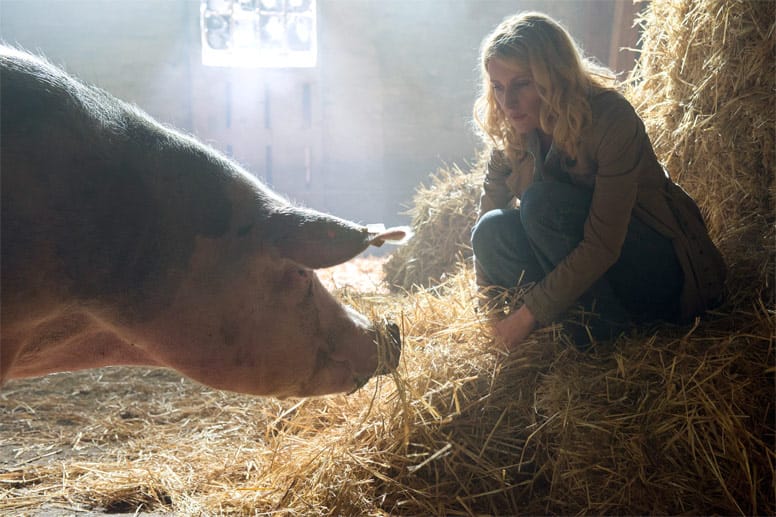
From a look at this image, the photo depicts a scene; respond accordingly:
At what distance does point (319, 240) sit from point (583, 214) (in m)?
1.12

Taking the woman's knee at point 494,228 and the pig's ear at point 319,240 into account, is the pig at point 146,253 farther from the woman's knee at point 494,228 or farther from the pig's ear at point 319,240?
the woman's knee at point 494,228

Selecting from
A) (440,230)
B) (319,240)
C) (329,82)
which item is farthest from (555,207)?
(329,82)

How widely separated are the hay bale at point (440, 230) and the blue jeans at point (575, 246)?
85.7 inches

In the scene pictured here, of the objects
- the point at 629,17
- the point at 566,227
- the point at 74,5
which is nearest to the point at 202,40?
the point at 74,5

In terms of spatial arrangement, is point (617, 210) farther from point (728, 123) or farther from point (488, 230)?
point (728, 123)

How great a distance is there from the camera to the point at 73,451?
10.2 ft

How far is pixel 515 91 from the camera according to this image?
2.61 metres

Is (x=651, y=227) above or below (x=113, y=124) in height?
below

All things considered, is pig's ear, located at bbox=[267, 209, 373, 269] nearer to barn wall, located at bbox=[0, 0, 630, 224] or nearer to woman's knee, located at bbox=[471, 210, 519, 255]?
woman's knee, located at bbox=[471, 210, 519, 255]

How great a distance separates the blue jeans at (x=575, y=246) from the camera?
260cm

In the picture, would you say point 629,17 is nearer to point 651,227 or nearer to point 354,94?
point 651,227

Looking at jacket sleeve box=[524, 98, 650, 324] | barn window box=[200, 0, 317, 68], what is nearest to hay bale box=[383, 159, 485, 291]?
jacket sleeve box=[524, 98, 650, 324]

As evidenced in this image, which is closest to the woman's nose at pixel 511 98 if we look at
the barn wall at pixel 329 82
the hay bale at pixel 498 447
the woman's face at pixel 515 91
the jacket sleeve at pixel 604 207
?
the woman's face at pixel 515 91

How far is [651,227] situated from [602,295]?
1.06ft
